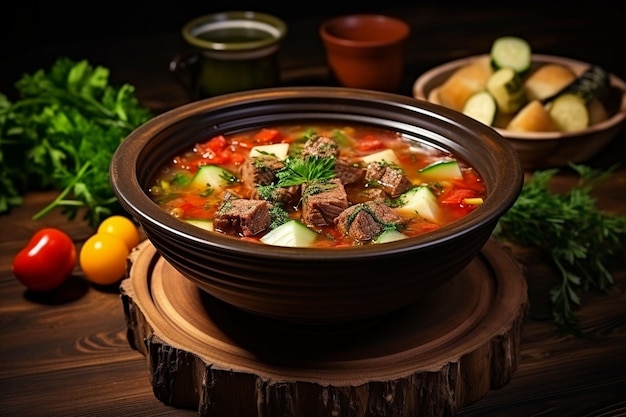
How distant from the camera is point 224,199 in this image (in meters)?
2.89

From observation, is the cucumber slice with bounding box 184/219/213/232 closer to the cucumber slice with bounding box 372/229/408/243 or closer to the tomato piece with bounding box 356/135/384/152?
the cucumber slice with bounding box 372/229/408/243

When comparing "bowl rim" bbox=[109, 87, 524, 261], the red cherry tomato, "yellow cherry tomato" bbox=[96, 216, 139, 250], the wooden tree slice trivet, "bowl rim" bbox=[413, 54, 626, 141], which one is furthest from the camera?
"bowl rim" bbox=[413, 54, 626, 141]

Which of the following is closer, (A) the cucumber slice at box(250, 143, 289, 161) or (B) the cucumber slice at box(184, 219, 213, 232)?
(B) the cucumber slice at box(184, 219, 213, 232)

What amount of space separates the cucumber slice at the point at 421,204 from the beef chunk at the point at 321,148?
1.01 ft

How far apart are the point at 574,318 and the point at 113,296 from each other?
5.49 ft

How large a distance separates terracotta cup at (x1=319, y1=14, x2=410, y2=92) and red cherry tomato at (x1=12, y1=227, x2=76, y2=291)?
188 centimetres

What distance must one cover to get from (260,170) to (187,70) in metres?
A: 1.78

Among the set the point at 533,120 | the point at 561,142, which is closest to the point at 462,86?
the point at 533,120

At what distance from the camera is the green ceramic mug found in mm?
4527

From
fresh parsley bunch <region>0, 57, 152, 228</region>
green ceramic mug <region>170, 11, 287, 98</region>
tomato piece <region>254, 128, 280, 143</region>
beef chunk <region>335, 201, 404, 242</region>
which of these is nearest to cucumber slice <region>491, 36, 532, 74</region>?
green ceramic mug <region>170, 11, 287, 98</region>

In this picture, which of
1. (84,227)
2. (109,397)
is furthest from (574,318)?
(84,227)

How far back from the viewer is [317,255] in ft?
7.67

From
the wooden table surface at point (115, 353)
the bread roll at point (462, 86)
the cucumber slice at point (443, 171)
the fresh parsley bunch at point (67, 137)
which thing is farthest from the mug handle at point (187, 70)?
the cucumber slice at point (443, 171)

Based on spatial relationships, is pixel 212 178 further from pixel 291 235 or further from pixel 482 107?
pixel 482 107
